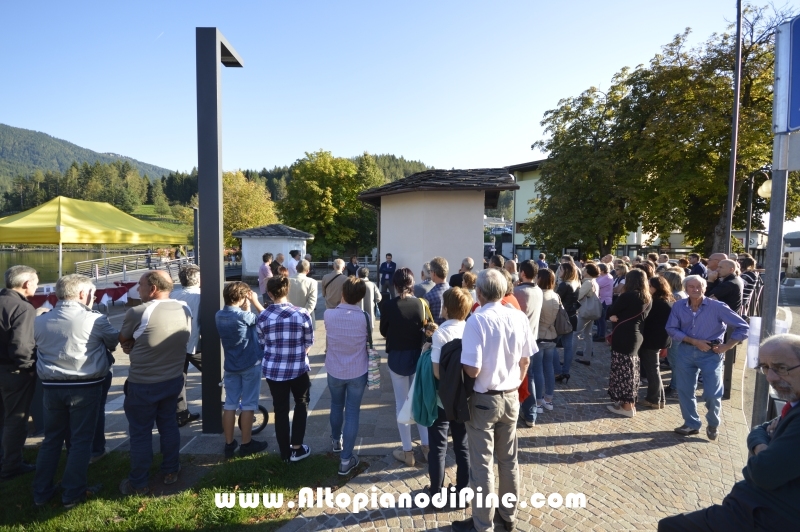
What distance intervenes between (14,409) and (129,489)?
4.43 ft

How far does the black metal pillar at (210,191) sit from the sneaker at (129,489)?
1.10 m

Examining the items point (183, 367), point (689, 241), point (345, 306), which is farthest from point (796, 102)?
point (689, 241)

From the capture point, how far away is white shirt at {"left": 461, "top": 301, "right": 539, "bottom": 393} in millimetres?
3049

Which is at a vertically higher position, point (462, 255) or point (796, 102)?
point (796, 102)

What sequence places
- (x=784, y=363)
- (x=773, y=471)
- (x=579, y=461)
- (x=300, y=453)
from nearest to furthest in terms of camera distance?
1. (x=773, y=471)
2. (x=784, y=363)
3. (x=300, y=453)
4. (x=579, y=461)

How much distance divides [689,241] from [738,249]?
93.2 inches

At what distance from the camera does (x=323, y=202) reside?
40.3m

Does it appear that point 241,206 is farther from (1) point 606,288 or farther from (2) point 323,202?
(1) point 606,288

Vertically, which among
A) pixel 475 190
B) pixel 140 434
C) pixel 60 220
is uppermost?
pixel 475 190

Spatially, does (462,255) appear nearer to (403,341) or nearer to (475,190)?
(475,190)

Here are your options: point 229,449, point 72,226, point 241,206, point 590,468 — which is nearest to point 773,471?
point 590,468

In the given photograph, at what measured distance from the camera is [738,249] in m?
21.8

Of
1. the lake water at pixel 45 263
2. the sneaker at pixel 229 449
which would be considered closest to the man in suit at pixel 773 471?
the sneaker at pixel 229 449

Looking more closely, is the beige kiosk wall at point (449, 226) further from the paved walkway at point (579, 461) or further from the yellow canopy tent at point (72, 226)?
the yellow canopy tent at point (72, 226)
